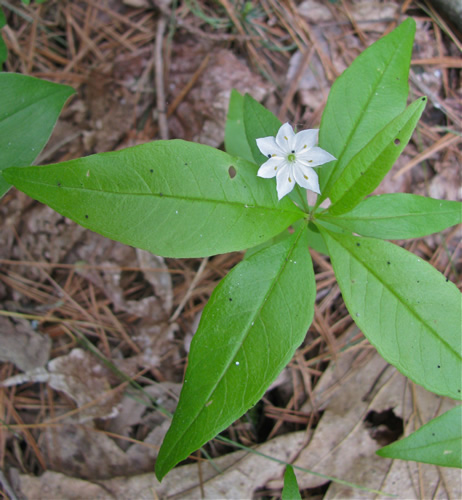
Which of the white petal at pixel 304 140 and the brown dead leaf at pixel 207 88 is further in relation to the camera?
the brown dead leaf at pixel 207 88

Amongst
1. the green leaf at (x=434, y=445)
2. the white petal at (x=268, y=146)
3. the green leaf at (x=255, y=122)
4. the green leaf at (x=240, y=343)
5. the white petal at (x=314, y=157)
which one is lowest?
the green leaf at (x=434, y=445)

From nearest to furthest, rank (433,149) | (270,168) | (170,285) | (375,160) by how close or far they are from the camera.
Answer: (375,160)
(270,168)
(170,285)
(433,149)

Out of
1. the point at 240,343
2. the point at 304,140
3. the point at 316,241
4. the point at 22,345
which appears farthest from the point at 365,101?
the point at 22,345

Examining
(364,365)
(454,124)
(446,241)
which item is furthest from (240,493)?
(454,124)

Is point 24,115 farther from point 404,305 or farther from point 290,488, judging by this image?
point 290,488

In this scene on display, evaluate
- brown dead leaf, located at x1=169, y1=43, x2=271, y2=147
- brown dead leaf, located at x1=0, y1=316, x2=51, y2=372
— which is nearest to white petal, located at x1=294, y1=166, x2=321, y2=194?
brown dead leaf, located at x1=169, y1=43, x2=271, y2=147

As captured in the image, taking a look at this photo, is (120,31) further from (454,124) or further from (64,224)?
(454,124)

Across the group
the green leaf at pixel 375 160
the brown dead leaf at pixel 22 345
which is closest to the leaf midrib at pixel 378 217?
the green leaf at pixel 375 160

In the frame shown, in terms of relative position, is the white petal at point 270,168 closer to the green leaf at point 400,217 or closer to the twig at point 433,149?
the green leaf at point 400,217
